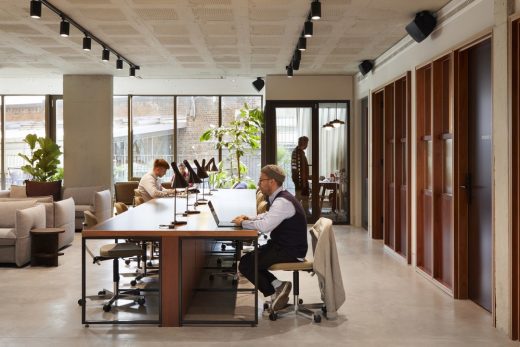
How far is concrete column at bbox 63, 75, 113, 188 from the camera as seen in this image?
12133mm

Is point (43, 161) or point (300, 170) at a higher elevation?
point (43, 161)

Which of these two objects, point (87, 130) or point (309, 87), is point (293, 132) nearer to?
point (309, 87)

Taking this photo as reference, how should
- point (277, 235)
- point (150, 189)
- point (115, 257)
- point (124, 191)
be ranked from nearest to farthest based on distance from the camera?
point (277, 235) < point (115, 257) < point (150, 189) < point (124, 191)

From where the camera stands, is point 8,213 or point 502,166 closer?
point 502,166

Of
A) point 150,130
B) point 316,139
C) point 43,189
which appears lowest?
point 43,189

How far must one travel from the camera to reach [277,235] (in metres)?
5.10

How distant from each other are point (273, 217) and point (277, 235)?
8.5 inches

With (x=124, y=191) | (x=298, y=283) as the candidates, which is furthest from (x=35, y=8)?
(x=124, y=191)

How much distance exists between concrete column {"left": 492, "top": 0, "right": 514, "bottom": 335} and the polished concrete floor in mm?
293

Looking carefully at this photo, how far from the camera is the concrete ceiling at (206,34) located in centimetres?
671

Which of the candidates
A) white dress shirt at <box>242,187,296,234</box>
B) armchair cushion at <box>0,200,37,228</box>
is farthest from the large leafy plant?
white dress shirt at <box>242,187,296,234</box>

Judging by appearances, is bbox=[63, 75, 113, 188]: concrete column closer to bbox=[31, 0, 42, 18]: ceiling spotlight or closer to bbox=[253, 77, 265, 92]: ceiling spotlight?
bbox=[253, 77, 265, 92]: ceiling spotlight

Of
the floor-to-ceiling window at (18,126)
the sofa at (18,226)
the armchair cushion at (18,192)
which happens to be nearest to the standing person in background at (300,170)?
the sofa at (18,226)

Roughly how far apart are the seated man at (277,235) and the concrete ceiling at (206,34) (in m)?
2.35
